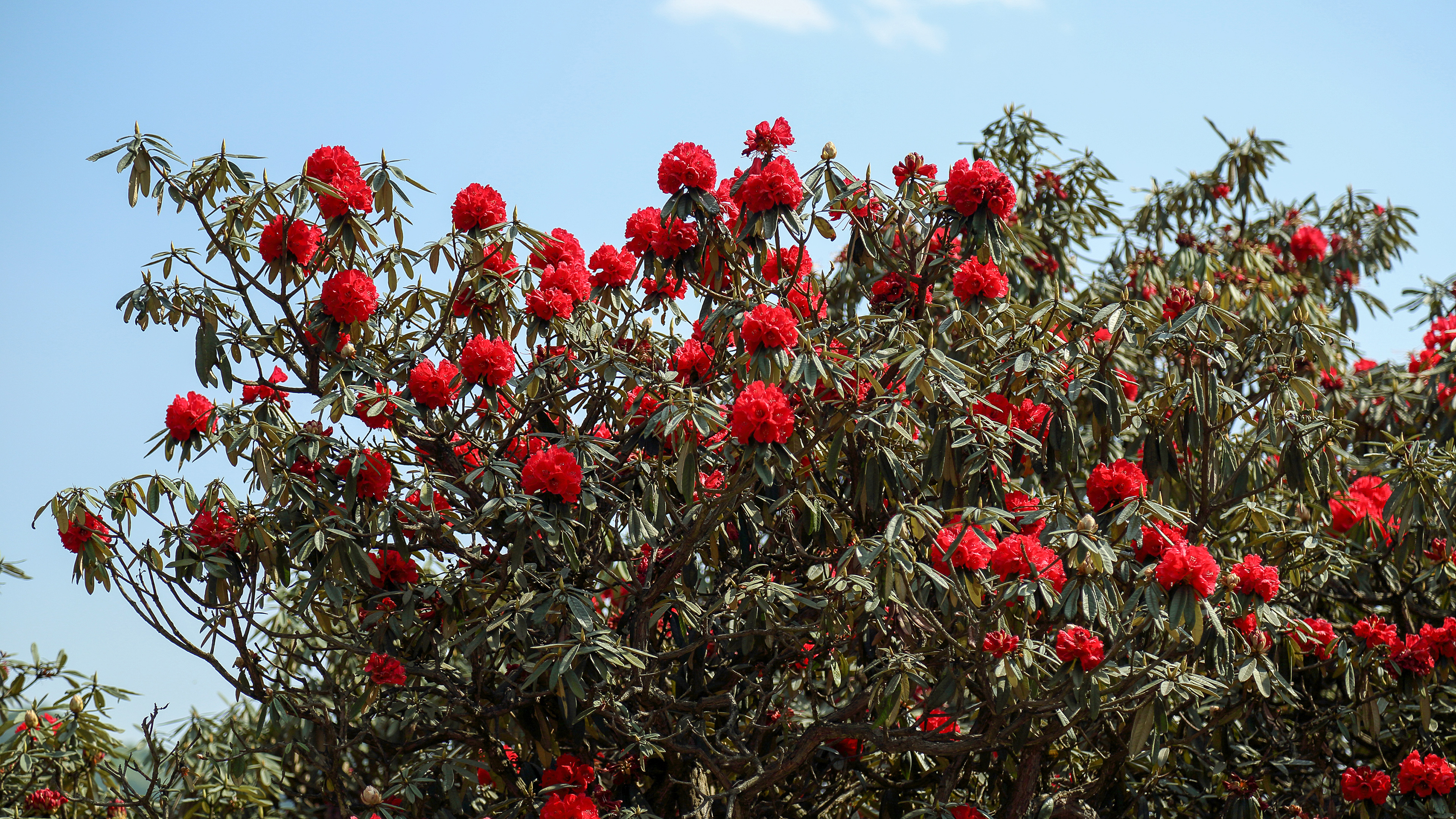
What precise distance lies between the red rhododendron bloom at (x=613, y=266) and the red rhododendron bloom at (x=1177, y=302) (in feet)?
6.64

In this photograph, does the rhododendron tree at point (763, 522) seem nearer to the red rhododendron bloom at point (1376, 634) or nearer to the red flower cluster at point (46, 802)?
the red rhododendron bloom at point (1376, 634)

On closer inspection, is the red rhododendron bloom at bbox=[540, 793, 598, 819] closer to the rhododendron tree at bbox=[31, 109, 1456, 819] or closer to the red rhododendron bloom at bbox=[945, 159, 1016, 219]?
the rhododendron tree at bbox=[31, 109, 1456, 819]

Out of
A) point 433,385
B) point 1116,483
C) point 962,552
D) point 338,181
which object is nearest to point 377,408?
point 433,385

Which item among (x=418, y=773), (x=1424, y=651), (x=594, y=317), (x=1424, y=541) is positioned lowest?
(x=418, y=773)

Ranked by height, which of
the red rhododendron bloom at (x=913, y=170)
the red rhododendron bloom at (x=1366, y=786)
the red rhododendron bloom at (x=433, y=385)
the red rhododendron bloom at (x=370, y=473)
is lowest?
the red rhododendron bloom at (x=1366, y=786)

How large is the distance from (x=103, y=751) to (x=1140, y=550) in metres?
4.03

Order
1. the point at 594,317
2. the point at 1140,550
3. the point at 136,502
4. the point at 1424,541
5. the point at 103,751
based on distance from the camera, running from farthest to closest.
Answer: the point at 103,751 → the point at 1424,541 → the point at 594,317 → the point at 136,502 → the point at 1140,550

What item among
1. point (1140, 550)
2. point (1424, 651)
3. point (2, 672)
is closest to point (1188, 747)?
point (1424, 651)

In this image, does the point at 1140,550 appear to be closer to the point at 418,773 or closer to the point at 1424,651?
the point at 1424,651

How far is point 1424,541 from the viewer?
383 cm

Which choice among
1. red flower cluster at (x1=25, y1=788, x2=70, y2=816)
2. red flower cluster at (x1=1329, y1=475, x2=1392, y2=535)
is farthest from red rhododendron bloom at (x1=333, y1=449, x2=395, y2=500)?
red flower cluster at (x1=1329, y1=475, x2=1392, y2=535)

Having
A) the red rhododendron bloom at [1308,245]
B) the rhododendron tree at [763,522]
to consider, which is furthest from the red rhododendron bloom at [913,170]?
the red rhododendron bloom at [1308,245]

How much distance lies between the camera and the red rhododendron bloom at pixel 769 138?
3035mm

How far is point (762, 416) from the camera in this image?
2.59 m
